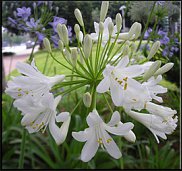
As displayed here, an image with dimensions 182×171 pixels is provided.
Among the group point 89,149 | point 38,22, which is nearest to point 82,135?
point 89,149

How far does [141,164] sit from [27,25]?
86cm

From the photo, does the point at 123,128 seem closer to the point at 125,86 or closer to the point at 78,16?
the point at 125,86

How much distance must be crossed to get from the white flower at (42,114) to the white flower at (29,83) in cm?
2

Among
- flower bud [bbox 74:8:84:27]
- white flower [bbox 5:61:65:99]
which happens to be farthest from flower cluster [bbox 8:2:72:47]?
white flower [bbox 5:61:65:99]

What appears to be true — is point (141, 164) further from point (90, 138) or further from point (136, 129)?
point (90, 138)

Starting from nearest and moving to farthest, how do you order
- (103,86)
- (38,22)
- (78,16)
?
(103,86), (78,16), (38,22)

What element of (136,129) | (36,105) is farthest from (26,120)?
(136,129)

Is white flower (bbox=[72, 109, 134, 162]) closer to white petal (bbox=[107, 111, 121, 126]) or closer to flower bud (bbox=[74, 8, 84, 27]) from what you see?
white petal (bbox=[107, 111, 121, 126])

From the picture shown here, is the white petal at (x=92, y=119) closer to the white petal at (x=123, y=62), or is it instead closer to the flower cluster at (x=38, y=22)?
the white petal at (x=123, y=62)

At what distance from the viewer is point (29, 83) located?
0.44m

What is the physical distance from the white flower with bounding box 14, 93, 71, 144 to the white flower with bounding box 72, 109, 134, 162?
3 cm

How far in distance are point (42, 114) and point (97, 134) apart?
96 millimetres

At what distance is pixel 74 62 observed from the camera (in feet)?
1.50

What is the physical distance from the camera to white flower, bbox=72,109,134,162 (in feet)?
1.38
